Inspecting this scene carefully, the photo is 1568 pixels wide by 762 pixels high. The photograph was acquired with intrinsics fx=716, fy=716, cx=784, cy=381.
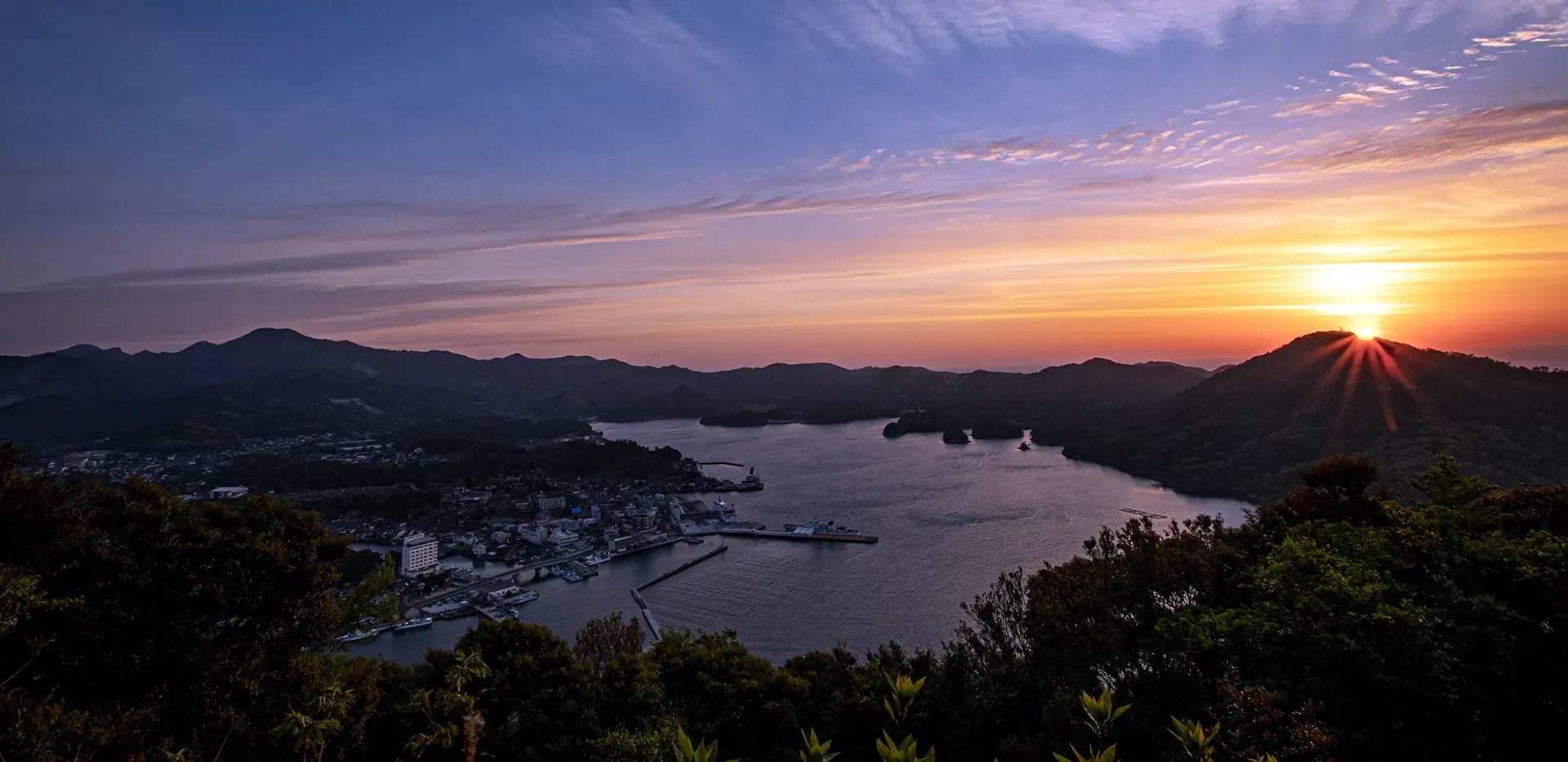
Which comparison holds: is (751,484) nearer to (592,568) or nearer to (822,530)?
(822,530)

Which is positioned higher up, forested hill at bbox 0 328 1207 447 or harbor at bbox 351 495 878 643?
forested hill at bbox 0 328 1207 447

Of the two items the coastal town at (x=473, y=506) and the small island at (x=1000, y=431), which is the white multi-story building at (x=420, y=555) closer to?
the coastal town at (x=473, y=506)

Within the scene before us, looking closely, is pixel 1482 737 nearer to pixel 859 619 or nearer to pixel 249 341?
pixel 859 619

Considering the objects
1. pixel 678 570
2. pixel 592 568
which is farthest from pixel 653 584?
pixel 592 568

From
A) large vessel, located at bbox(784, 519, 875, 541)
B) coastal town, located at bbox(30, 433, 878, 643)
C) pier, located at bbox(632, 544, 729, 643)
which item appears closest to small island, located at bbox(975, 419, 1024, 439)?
coastal town, located at bbox(30, 433, 878, 643)

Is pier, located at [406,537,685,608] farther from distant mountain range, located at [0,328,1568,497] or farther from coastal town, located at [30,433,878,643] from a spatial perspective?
distant mountain range, located at [0,328,1568,497]

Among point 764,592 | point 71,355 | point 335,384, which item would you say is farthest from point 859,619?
point 71,355

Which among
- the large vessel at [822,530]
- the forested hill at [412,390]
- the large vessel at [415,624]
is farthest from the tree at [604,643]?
the forested hill at [412,390]
